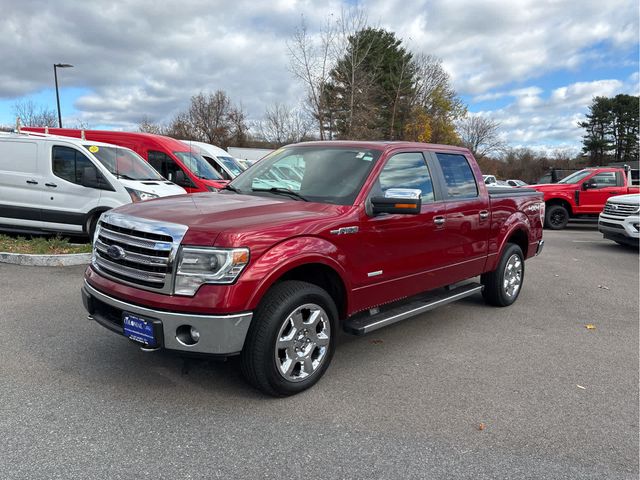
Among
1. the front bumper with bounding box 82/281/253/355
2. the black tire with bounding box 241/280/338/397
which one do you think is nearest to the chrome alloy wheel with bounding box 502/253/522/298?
the black tire with bounding box 241/280/338/397

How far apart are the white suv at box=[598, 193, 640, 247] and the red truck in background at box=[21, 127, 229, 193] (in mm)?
9125

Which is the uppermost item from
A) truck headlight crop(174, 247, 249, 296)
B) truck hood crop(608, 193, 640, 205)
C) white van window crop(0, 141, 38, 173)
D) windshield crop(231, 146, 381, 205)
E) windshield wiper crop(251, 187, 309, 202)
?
white van window crop(0, 141, 38, 173)

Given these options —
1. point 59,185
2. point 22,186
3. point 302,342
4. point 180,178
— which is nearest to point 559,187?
point 180,178

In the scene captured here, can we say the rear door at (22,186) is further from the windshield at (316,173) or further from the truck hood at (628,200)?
the truck hood at (628,200)

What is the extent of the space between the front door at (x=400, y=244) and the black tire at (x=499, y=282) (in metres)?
1.39

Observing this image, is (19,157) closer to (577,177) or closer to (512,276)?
(512,276)

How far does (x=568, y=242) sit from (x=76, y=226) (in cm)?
1137

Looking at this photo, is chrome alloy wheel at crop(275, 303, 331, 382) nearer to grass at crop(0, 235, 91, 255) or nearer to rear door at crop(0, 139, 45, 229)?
grass at crop(0, 235, 91, 255)

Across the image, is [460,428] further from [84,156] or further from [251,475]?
[84,156]

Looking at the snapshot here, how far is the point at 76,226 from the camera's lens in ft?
27.3

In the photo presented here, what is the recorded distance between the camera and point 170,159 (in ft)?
39.9

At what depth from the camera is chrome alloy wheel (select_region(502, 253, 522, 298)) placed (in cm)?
603

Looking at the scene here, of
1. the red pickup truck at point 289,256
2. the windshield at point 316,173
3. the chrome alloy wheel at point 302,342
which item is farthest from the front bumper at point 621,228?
the chrome alloy wheel at point 302,342

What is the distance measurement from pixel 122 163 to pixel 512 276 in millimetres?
7035
